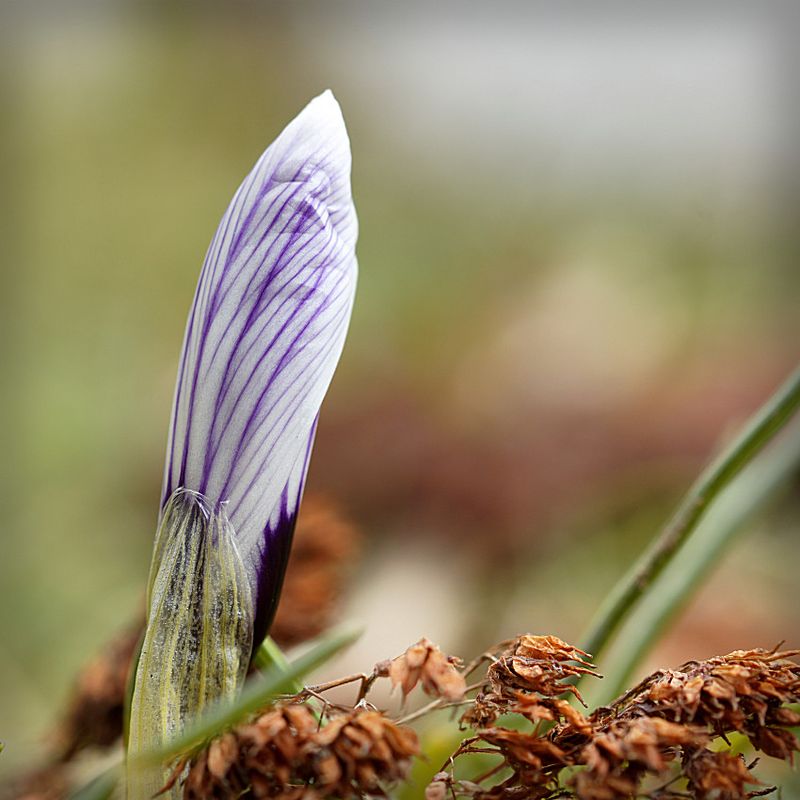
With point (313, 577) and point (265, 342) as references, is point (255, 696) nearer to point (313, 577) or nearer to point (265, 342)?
point (265, 342)

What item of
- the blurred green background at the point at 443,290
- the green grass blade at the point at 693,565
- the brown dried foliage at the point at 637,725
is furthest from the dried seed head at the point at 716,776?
the blurred green background at the point at 443,290

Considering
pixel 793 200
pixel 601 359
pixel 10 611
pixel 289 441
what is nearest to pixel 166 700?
pixel 289 441

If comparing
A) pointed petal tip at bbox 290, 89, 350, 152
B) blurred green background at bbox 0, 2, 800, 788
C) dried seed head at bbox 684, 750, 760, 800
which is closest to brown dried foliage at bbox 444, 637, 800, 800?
dried seed head at bbox 684, 750, 760, 800

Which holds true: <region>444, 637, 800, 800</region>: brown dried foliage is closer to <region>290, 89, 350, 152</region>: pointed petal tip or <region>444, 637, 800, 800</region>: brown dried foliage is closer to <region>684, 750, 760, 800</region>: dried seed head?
<region>684, 750, 760, 800</region>: dried seed head

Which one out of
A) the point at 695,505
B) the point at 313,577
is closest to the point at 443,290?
the point at 313,577

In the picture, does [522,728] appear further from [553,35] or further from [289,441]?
[553,35]
